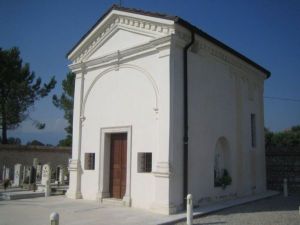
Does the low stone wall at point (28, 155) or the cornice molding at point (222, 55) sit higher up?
the cornice molding at point (222, 55)

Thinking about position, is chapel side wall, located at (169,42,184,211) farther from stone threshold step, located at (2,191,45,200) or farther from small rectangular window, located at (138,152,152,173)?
stone threshold step, located at (2,191,45,200)

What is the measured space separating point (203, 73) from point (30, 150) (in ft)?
56.7

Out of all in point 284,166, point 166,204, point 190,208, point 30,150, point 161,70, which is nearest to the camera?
point 190,208

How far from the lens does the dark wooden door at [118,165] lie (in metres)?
12.0

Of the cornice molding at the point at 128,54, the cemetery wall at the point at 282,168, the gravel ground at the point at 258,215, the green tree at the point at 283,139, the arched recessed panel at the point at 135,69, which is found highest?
the cornice molding at the point at 128,54

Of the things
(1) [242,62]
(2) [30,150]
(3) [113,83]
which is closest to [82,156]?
(3) [113,83]

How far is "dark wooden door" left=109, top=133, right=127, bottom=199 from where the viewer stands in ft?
39.3

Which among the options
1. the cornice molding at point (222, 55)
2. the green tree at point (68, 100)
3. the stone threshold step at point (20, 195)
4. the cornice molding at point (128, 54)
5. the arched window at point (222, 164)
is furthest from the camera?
the green tree at point (68, 100)

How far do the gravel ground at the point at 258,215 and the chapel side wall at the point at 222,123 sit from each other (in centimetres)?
121

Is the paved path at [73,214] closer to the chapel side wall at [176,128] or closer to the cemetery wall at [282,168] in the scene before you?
the chapel side wall at [176,128]

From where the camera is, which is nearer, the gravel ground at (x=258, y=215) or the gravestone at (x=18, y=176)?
the gravel ground at (x=258, y=215)

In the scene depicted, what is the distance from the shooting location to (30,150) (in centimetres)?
2466

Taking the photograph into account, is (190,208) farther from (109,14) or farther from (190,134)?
(109,14)

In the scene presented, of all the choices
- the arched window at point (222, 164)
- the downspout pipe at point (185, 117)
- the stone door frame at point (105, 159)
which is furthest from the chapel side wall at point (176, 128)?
the arched window at point (222, 164)
